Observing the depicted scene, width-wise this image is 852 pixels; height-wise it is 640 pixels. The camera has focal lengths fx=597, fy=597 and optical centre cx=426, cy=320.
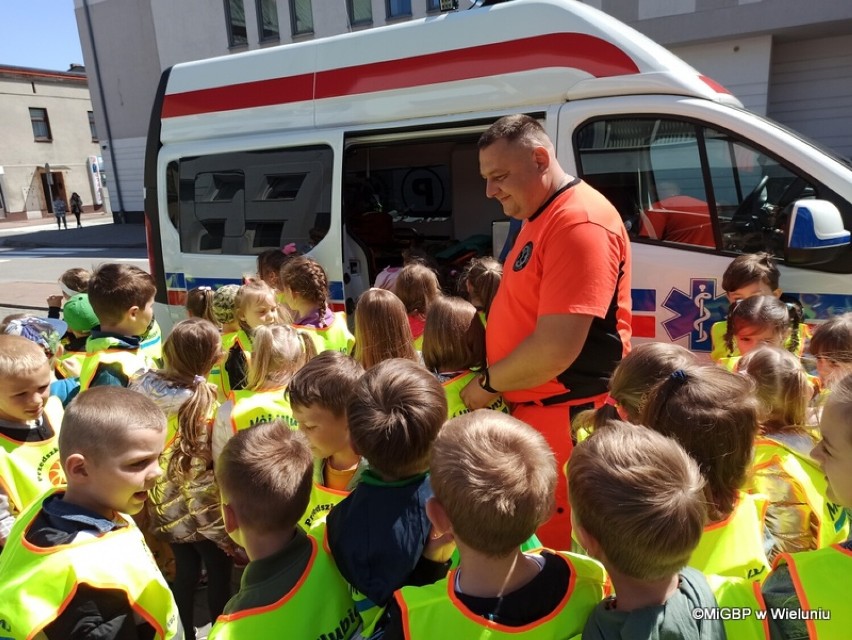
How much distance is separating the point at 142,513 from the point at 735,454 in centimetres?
209

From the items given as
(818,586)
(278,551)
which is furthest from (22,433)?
(818,586)

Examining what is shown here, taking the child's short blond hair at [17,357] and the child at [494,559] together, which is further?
the child's short blond hair at [17,357]

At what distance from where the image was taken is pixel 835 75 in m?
11.0

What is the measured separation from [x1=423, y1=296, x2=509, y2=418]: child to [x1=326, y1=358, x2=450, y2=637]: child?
724mm

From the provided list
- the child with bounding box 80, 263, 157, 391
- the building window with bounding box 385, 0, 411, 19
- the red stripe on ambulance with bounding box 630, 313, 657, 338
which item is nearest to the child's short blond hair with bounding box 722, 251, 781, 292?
the red stripe on ambulance with bounding box 630, 313, 657, 338

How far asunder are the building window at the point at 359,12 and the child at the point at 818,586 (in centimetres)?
1642

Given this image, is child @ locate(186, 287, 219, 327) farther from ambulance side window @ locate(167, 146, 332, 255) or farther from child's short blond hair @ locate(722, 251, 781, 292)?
child's short blond hair @ locate(722, 251, 781, 292)

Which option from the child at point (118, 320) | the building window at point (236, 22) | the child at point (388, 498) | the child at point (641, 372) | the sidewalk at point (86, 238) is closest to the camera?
the child at point (388, 498)

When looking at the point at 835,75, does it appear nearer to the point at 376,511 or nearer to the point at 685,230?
the point at 685,230

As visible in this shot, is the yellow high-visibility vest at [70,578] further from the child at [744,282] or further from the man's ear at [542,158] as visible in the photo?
the child at [744,282]

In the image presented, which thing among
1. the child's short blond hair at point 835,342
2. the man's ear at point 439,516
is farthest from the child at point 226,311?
the child's short blond hair at point 835,342

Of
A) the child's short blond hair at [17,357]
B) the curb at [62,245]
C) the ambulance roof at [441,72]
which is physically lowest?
the curb at [62,245]

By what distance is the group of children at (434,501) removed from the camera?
3.58ft

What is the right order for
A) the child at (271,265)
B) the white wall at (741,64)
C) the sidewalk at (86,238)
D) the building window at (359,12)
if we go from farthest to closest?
the sidewalk at (86,238) → the building window at (359,12) → the white wall at (741,64) → the child at (271,265)
